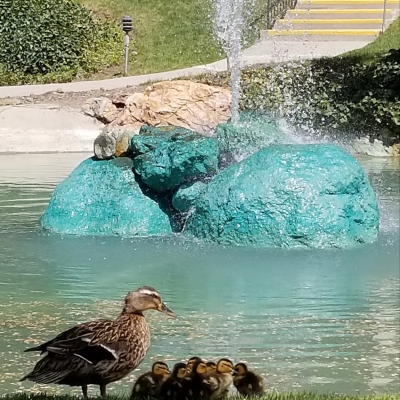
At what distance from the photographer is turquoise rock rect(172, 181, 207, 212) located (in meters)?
11.3

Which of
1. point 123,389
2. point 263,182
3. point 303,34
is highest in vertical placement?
point 303,34

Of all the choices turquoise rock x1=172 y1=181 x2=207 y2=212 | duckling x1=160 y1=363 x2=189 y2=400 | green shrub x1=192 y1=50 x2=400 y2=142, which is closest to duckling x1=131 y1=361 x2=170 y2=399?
duckling x1=160 y1=363 x2=189 y2=400

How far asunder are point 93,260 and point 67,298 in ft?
4.94

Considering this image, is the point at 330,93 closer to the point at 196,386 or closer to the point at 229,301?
the point at 229,301

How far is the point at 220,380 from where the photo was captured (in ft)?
18.4

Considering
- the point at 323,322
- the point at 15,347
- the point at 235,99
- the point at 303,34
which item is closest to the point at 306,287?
the point at 323,322

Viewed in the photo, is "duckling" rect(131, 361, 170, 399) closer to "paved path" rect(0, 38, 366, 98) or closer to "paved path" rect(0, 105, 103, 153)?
"paved path" rect(0, 105, 103, 153)

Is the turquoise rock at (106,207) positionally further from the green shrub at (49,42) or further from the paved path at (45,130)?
the green shrub at (49,42)

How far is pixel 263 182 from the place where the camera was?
35.2ft

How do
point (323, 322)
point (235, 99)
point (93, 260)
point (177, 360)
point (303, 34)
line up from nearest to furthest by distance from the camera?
point (177, 360), point (323, 322), point (93, 260), point (235, 99), point (303, 34)

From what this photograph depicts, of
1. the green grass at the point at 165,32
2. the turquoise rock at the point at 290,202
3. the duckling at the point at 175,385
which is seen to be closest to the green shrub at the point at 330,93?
the green grass at the point at 165,32

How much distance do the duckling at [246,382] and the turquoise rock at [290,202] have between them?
4.77 meters

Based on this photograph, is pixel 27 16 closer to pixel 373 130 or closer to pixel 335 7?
pixel 335 7

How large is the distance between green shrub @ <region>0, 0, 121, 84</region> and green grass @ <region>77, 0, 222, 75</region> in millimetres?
765
